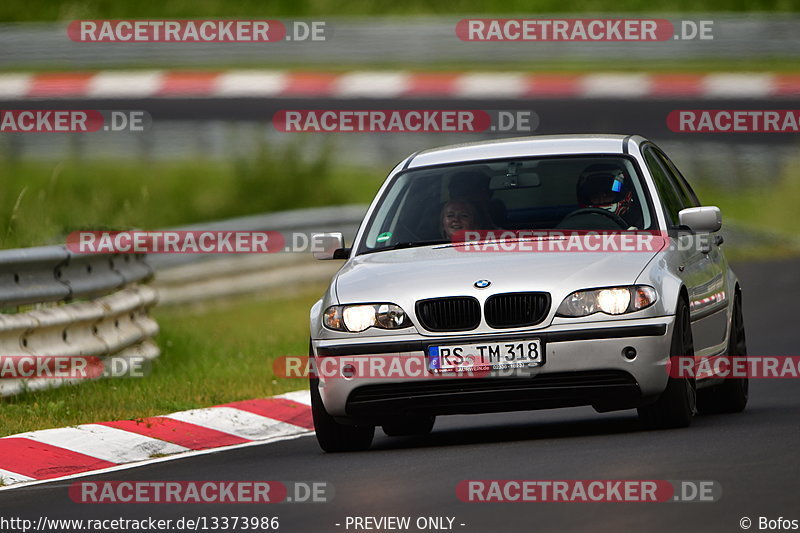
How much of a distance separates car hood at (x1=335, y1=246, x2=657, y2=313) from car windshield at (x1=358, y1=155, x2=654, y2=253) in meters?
0.53

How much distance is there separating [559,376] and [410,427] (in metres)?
1.79

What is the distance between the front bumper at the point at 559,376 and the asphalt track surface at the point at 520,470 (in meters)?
0.23

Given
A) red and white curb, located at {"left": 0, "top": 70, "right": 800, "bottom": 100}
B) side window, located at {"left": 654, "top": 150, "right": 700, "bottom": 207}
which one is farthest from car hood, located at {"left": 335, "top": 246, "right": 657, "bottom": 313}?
red and white curb, located at {"left": 0, "top": 70, "right": 800, "bottom": 100}

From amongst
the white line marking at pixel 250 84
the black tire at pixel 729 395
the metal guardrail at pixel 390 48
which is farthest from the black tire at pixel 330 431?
the metal guardrail at pixel 390 48

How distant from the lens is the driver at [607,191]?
34.4ft

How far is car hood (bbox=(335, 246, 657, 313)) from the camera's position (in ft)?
30.9

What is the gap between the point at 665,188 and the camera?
11.0 meters

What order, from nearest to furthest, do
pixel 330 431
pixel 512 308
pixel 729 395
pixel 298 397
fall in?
pixel 512 308, pixel 330 431, pixel 729 395, pixel 298 397

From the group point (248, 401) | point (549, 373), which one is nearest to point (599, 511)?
point (549, 373)

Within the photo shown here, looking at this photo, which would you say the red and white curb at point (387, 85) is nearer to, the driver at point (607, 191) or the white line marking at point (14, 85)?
the white line marking at point (14, 85)

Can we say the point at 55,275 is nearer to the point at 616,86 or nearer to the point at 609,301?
the point at 609,301

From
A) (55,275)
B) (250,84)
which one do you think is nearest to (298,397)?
(55,275)

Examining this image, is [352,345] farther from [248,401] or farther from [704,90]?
[704,90]

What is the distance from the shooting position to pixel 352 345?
961 cm
